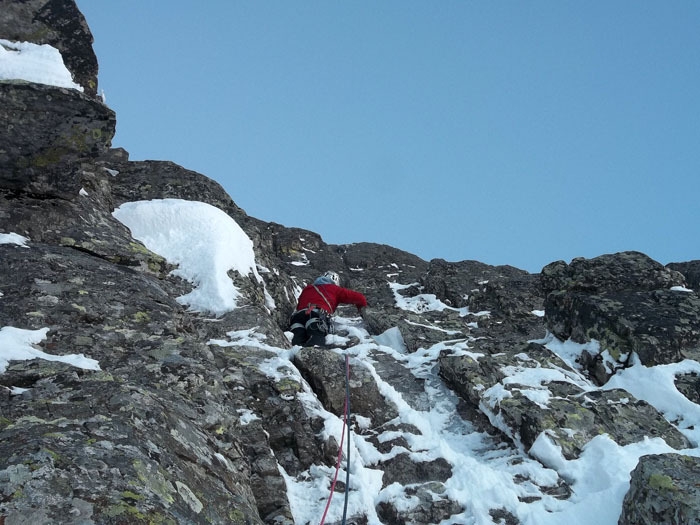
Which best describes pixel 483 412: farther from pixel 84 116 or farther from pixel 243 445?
pixel 84 116

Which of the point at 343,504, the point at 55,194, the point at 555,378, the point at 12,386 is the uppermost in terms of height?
the point at 55,194

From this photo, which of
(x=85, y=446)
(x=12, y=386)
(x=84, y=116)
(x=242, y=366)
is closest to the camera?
(x=85, y=446)

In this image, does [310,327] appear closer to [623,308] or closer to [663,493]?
[623,308]

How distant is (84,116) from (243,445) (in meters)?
6.69

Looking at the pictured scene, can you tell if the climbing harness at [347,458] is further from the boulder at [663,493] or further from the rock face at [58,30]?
the rock face at [58,30]

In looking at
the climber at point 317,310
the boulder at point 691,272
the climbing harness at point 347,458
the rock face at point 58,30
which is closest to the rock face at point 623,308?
the climber at point 317,310

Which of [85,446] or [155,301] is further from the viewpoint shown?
[155,301]

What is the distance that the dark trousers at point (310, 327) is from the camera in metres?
13.4

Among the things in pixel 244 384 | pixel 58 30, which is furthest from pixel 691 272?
pixel 58 30

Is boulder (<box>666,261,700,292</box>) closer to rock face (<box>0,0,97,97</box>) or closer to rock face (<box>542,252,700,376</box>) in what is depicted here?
rock face (<box>542,252,700,376</box>)

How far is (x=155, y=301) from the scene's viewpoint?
946cm

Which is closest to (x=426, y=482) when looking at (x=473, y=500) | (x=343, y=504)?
(x=473, y=500)

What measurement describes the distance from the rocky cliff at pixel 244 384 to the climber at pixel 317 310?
0.87m

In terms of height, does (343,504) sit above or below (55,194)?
below
